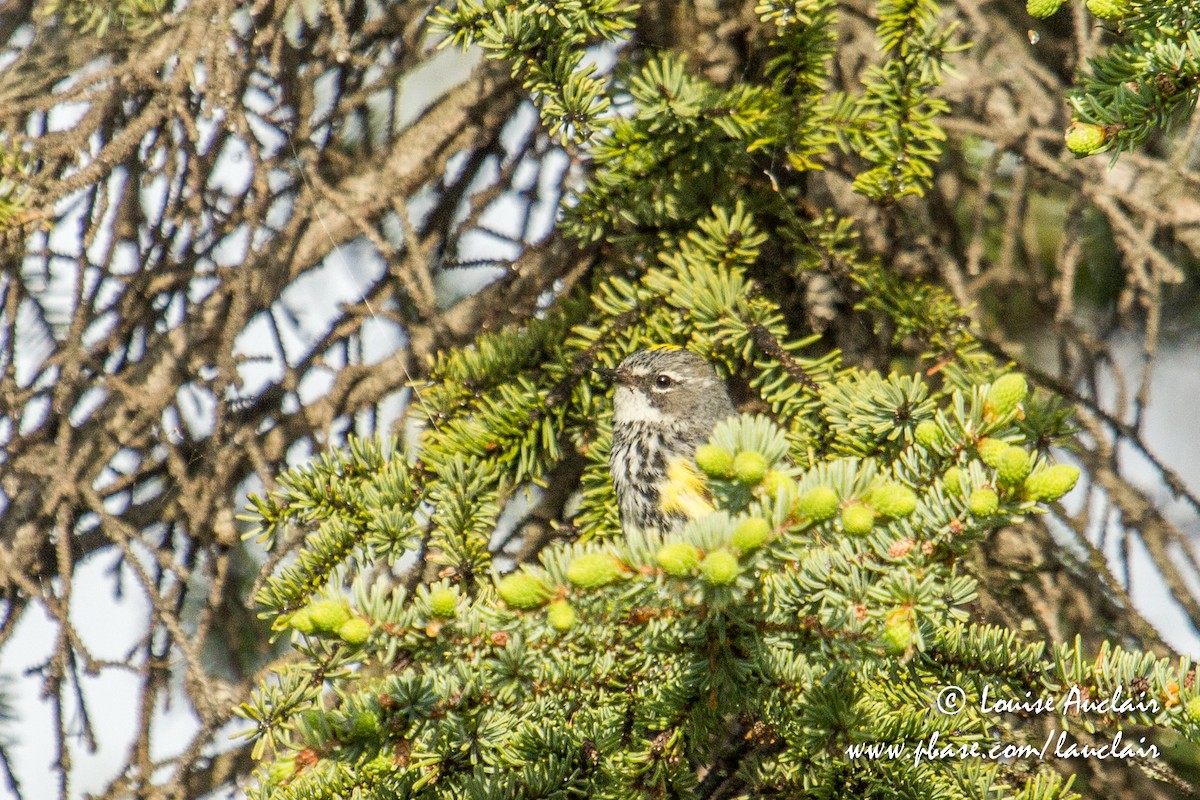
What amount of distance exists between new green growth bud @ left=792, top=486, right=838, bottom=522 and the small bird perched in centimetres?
116

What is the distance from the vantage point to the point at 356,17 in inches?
111

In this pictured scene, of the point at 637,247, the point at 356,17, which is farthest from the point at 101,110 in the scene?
the point at 637,247

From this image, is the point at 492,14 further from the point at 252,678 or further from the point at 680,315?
the point at 252,678

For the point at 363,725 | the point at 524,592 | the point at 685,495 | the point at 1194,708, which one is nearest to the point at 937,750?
the point at 1194,708

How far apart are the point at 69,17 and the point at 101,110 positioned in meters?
0.43

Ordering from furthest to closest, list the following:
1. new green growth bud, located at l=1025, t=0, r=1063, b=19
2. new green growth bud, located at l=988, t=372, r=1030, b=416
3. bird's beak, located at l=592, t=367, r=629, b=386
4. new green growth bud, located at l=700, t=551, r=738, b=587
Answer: bird's beak, located at l=592, t=367, r=629, b=386 → new green growth bud, located at l=1025, t=0, r=1063, b=19 → new green growth bud, located at l=988, t=372, r=1030, b=416 → new green growth bud, located at l=700, t=551, r=738, b=587

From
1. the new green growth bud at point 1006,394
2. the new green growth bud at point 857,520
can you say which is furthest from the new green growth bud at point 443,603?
the new green growth bud at point 1006,394

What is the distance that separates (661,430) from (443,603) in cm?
162

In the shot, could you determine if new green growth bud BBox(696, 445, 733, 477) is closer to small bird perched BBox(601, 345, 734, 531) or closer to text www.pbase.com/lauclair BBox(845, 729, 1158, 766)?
text www.pbase.com/lauclair BBox(845, 729, 1158, 766)

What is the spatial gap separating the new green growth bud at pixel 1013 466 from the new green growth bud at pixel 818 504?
241 millimetres

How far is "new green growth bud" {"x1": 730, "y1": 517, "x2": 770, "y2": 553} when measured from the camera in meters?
1.28

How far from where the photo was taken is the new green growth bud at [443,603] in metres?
1.37

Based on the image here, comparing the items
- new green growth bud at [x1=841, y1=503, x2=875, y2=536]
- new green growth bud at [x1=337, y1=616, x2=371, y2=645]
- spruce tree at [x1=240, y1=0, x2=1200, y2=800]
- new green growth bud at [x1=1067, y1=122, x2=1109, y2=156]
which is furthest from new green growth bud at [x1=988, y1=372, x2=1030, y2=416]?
new green growth bud at [x1=337, y1=616, x2=371, y2=645]

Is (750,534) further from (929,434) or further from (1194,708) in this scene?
(1194,708)
